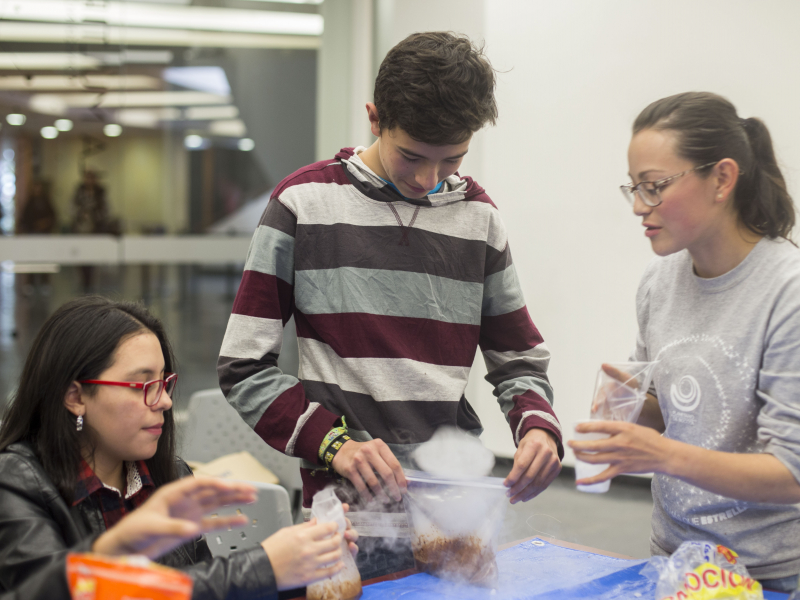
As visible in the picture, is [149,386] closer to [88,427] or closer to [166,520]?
[88,427]

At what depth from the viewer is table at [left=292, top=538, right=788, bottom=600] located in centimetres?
116

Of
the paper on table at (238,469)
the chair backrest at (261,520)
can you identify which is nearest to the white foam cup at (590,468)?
the chair backrest at (261,520)

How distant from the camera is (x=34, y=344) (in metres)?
1.30

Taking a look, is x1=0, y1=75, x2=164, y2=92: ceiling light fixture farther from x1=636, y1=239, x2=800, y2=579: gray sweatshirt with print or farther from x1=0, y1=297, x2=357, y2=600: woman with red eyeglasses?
x1=636, y1=239, x2=800, y2=579: gray sweatshirt with print

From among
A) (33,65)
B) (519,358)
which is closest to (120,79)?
(33,65)

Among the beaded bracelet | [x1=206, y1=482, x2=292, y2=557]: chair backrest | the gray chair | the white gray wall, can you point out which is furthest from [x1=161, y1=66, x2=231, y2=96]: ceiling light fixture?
the beaded bracelet

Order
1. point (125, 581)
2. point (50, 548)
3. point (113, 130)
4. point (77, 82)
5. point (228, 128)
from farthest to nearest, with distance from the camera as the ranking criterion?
point (228, 128) → point (113, 130) → point (77, 82) → point (50, 548) → point (125, 581)

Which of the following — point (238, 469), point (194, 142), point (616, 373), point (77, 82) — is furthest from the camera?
point (194, 142)

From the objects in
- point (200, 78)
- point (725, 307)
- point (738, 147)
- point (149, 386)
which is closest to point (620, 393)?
point (725, 307)

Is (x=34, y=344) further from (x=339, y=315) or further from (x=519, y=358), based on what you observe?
(x=519, y=358)

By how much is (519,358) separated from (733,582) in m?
0.56

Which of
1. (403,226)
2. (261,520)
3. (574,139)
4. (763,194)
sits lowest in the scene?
(261,520)

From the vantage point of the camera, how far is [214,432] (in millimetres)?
2842

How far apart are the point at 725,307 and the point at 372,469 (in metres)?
0.68
